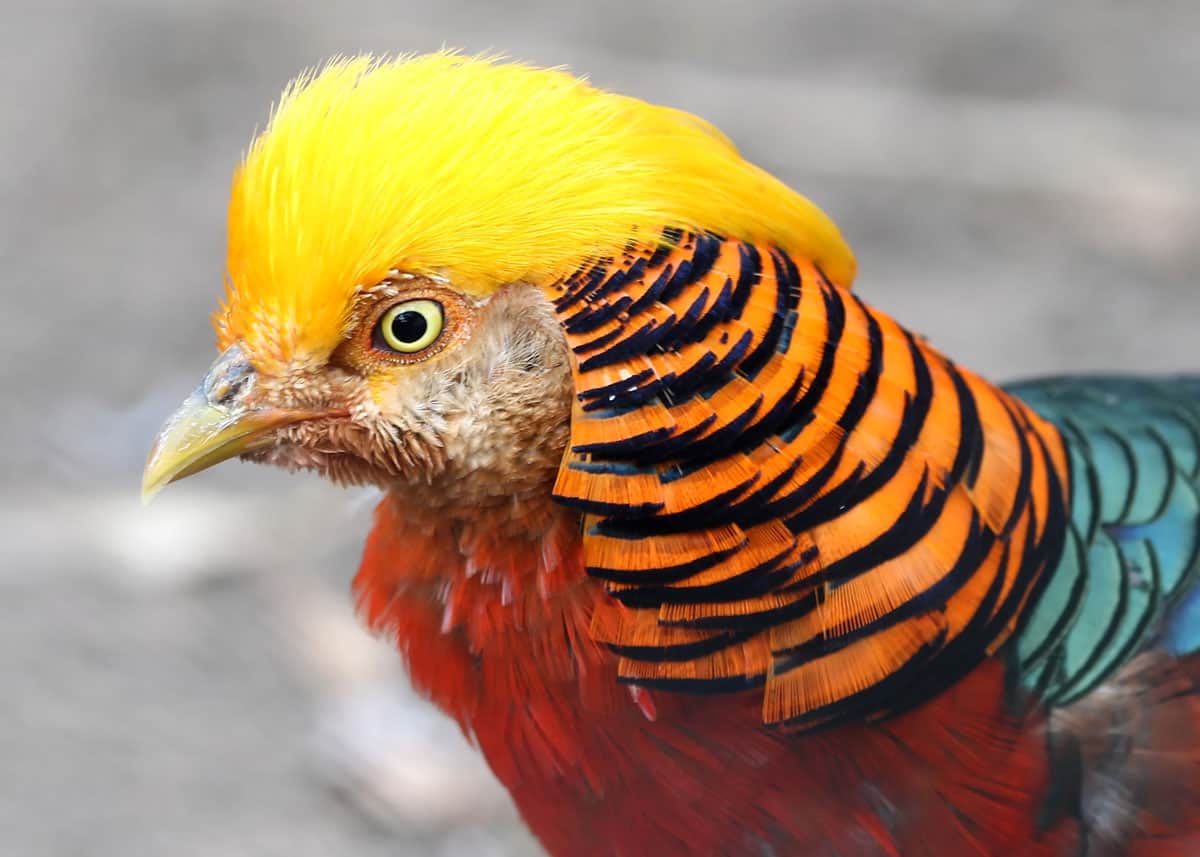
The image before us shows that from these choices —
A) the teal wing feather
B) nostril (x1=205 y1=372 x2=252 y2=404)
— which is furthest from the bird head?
the teal wing feather

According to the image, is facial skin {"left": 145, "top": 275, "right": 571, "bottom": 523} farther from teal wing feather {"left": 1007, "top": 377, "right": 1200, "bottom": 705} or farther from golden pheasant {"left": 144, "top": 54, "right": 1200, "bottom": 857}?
teal wing feather {"left": 1007, "top": 377, "right": 1200, "bottom": 705}

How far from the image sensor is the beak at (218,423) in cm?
172

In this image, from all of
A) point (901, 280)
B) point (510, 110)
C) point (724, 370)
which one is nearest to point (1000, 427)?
point (724, 370)

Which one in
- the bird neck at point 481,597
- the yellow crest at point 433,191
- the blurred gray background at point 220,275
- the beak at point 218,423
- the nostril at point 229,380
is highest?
the blurred gray background at point 220,275

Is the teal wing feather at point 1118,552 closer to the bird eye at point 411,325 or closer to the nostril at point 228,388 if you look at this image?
the bird eye at point 411,325

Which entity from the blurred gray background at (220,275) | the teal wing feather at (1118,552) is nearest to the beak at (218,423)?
the blurred gray background at (220,275)

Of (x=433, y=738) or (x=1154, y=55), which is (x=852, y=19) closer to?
(x=1154, y=55)

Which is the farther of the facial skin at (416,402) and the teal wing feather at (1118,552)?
the teal wing feather at (1118,552)

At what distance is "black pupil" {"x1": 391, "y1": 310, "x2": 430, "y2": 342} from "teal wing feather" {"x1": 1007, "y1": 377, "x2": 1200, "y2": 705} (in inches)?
38.2

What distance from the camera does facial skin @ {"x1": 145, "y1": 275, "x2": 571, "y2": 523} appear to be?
1.68 metres

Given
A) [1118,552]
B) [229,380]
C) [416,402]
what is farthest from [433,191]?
[1118,552]

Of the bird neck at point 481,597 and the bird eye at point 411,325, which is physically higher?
the bird eye at point 411,325

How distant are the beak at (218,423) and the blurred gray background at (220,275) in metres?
0.73

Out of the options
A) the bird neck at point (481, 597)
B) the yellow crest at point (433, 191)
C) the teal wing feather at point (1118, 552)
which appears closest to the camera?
the yellow crest at point (433, 191)
